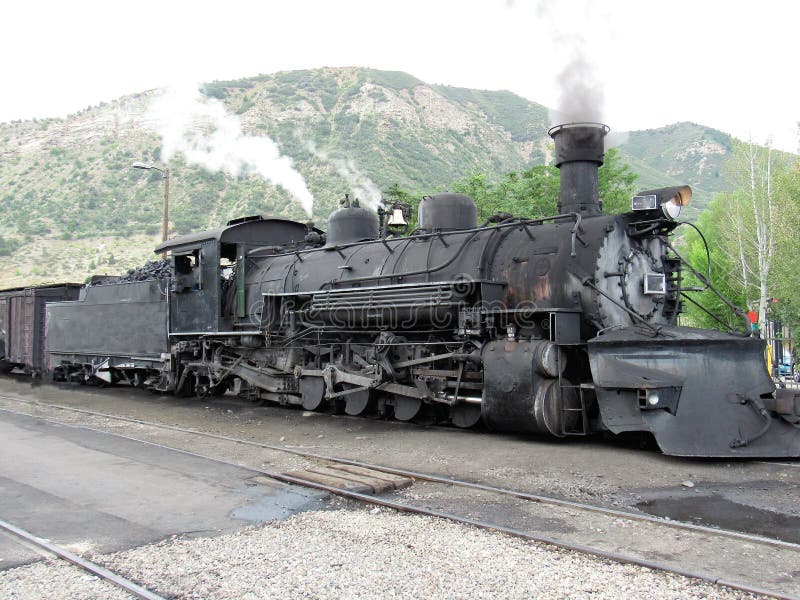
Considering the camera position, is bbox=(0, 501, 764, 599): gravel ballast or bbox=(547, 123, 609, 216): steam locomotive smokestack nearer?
bbox=(0, 501, 764, 599): gravel ballast

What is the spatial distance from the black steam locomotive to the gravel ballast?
3056mm

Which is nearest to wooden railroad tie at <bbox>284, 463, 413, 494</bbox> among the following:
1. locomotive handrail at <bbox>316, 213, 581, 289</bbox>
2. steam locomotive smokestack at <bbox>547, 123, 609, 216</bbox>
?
locomotive handrail at <bbox>316, 213, 581, 289</bbox>

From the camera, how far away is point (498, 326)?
27.7 ft

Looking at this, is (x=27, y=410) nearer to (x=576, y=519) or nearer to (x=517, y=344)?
(x=517, y=344)

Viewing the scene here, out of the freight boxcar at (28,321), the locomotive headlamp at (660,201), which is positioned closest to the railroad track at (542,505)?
the locomotive headlamp at (660,201)

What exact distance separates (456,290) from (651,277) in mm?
2476

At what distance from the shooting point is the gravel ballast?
148 inches

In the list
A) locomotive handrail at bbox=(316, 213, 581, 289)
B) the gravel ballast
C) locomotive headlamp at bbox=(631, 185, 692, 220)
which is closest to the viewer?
the gravel ballast

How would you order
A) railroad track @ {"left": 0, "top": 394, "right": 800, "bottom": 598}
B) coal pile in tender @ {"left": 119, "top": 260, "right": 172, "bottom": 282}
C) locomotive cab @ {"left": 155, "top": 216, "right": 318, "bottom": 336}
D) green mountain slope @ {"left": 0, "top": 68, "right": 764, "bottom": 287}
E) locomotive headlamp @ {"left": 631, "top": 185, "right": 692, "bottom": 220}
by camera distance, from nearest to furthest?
railroad track @ {"left": 0, "top": 394, "right": 800, "bottom": 598}, locomotive headlamp @ {"left": 631, "top": 185, "right": 692, "bottom": 220}, locomotive cab @ {"left": 155, "top": 216, "right": 318, "bottom": 336}, coal pile in tender @ {"left": 119, "top": 260, "right": 172, "bottom": 282}, green mountain slope @ {"left": 0, "top": 68, "right": 764, "bottom": 287}

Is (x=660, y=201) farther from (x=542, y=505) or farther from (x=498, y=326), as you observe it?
(x=542, y=505)

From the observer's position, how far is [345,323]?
A: 32.9 feet

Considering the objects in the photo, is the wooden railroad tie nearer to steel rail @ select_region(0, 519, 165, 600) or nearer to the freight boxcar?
steel rail @ select_region(0, 519, 165, 600)

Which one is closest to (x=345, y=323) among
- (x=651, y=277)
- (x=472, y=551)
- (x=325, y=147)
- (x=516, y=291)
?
(x=516, y=291)

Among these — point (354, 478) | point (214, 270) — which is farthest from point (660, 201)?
point (214, 270)
